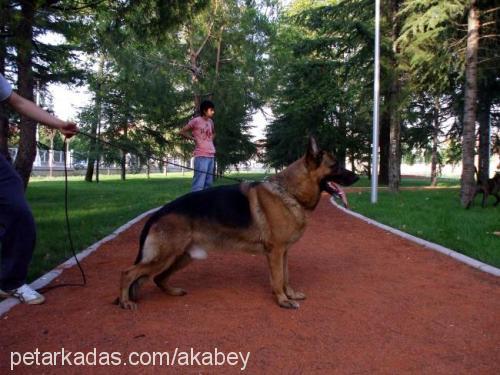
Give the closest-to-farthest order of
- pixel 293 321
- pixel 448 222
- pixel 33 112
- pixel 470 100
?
pixel 293 321
pixel 33 112
pixel 448 222
pixel 470 100

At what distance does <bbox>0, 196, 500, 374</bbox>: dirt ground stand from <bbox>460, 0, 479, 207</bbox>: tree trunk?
28.4 feet

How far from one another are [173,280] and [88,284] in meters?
1.01

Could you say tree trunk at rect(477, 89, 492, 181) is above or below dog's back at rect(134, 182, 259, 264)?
above

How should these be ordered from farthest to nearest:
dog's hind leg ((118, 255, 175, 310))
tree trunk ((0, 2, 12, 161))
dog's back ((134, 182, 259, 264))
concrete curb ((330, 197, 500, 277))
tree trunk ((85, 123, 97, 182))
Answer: tree trunk ((85, 123, 97, 182)), tree trunk ((0, 2, 12, 161)), concrete curb ((330, 197, 500, 277)), dog's back ((134, 182, 259, 264)), dog's hind leg ((118, 255, 175, 310))

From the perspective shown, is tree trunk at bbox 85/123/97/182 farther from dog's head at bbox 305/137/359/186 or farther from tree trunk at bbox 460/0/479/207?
dog's head at bbox 305/137/359/186

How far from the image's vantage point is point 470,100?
14.0 meters

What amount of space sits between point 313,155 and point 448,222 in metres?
7.03

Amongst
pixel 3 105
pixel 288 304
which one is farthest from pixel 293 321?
pixel 3 105

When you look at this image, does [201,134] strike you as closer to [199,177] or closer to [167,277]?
[199,177]

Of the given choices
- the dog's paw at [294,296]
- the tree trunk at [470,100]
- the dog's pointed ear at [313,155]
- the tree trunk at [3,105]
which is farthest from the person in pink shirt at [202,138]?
the tree trunk at [470,100]

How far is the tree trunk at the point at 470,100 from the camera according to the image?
1388cm

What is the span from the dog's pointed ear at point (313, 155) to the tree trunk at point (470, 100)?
1089cm

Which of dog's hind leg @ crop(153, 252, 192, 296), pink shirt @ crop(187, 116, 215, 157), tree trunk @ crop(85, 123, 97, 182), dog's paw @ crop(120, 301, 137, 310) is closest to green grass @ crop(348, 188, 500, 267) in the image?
dog's hind leg @ crop(153, 252, 192, 296)

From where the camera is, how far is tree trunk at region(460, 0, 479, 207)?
1388 centimetres
